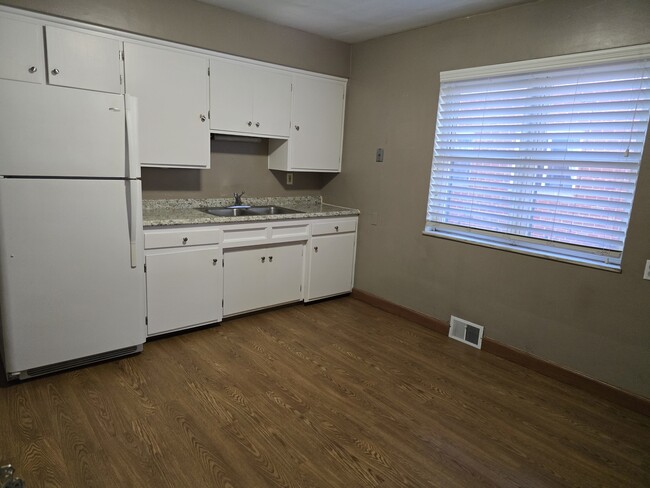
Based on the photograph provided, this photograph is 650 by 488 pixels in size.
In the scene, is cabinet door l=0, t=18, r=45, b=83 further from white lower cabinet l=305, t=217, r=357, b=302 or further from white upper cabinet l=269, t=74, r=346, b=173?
white lower cabinet l=305, t=217, r=357, b=302

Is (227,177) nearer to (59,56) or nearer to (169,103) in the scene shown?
(169,103)

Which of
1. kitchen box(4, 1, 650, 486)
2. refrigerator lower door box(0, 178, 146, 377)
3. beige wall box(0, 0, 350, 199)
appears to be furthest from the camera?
beige wall box(0, 0, 350, 199)

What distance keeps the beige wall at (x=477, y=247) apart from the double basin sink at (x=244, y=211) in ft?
2.28

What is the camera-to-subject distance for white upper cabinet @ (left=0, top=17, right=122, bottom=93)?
2.47 m

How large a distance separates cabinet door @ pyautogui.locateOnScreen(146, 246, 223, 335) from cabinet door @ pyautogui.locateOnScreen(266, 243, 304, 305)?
1.64 ft

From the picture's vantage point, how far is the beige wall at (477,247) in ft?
8.23

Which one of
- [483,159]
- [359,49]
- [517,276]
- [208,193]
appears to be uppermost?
[359,49]

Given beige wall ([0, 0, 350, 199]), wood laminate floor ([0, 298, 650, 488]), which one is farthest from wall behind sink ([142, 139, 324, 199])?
wood laminate floor ([0, 298, 650, 488])

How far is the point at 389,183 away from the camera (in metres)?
3.87

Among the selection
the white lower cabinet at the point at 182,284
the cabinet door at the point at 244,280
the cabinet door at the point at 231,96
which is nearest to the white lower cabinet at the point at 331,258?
the cabinet door at the point at 244,280

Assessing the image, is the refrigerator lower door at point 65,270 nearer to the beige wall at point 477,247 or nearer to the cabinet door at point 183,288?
the cabinet door at point 183,288

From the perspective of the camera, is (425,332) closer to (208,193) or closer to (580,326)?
(580,326)

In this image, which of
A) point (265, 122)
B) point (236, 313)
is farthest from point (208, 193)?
point (236, 313)

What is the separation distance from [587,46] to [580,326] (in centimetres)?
176
